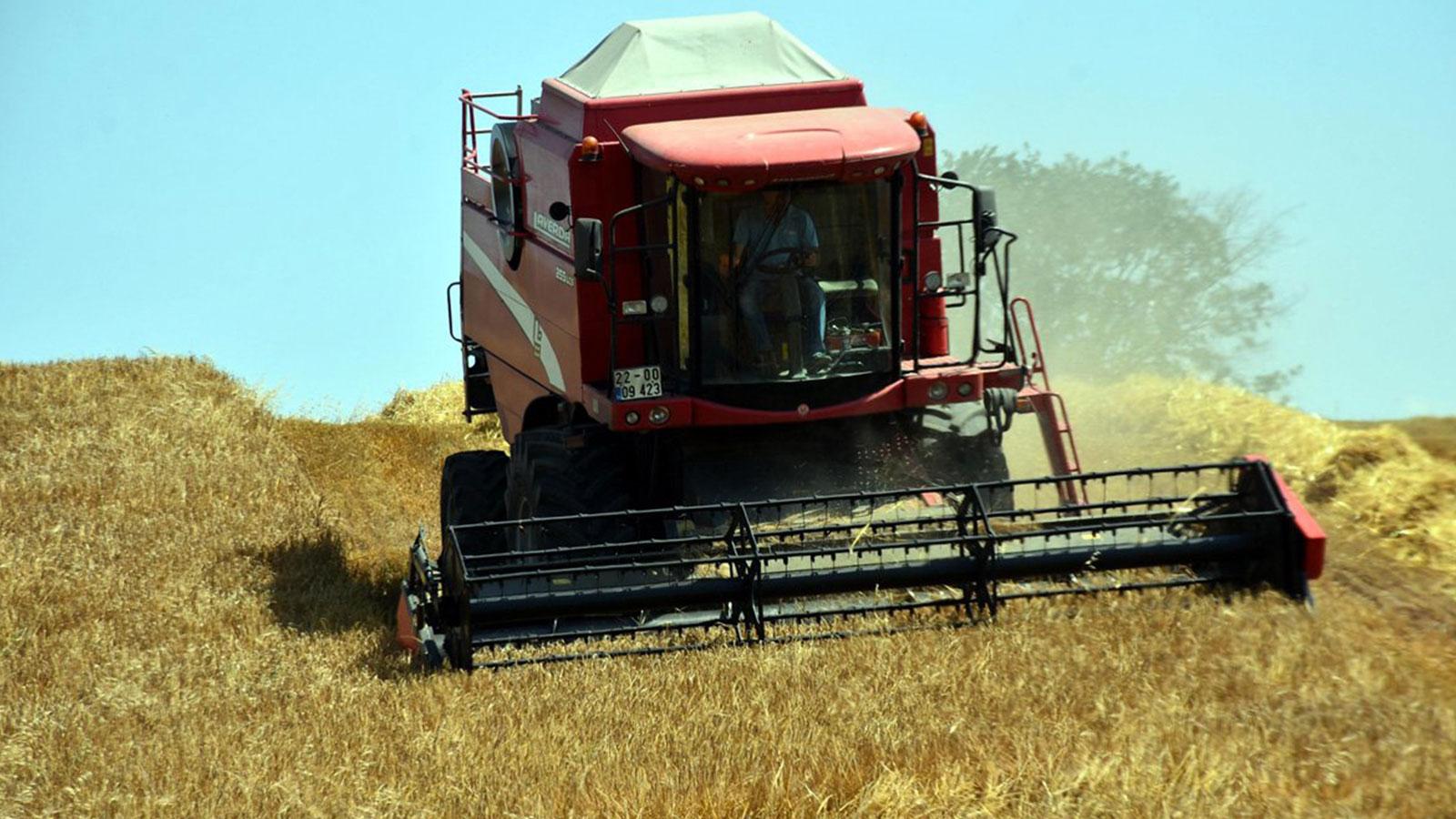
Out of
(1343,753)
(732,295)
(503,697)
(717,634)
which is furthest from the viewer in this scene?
(732,295)

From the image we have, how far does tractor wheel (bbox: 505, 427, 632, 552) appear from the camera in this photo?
30.1 ft

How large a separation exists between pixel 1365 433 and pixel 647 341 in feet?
16.0

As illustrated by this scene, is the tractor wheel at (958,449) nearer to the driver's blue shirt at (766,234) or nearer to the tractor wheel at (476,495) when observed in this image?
the driver's blue shirt at (766,234)

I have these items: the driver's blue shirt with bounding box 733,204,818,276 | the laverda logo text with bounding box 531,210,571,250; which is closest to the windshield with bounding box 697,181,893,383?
the driver's blue shirt with bounding box 733,204,818,276

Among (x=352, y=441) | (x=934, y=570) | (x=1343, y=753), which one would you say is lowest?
(x=1343, y=753)

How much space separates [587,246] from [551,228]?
1194 mm

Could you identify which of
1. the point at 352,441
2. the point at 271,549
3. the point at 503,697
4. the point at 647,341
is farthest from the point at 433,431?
the point at 503,697

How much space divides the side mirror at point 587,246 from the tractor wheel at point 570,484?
100cm

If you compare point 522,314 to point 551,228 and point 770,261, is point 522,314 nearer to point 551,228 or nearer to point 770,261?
point 551,228

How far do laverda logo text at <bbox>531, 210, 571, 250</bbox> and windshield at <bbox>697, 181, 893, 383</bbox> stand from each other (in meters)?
0.95

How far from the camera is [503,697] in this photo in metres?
7.18

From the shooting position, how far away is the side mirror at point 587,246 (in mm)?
8898

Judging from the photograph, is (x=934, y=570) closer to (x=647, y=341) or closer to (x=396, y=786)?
(x=647, y=341)

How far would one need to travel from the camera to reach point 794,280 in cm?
910
